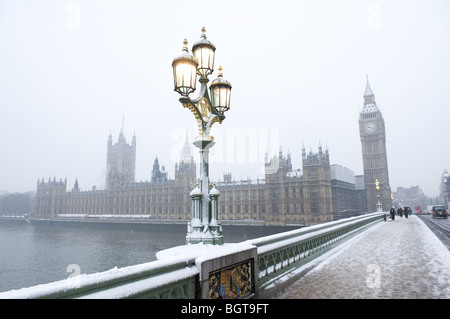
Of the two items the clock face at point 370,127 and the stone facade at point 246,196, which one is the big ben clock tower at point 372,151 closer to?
the clock face at point 370,127

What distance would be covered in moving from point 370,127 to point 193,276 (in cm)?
9320

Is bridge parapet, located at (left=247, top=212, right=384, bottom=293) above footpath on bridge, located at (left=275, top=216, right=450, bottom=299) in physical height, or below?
above

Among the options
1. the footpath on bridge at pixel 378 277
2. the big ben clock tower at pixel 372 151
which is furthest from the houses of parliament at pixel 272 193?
the footpath on bridge at pixel 378 277

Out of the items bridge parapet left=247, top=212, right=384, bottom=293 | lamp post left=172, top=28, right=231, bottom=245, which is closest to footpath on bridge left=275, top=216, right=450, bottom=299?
bridge parapet left=247, top=212, right=384, bottom=293

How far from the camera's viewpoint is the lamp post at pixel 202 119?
516cm

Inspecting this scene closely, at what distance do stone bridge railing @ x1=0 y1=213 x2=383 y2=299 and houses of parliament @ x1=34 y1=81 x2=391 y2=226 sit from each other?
1593 inches

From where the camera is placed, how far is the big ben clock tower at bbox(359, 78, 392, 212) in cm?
8069

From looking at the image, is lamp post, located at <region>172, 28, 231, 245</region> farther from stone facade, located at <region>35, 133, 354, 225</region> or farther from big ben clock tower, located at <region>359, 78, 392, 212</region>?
big ben clock tower, located at <region>359, 78, 392, 212</region>

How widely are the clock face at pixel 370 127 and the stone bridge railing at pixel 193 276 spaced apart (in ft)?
291
